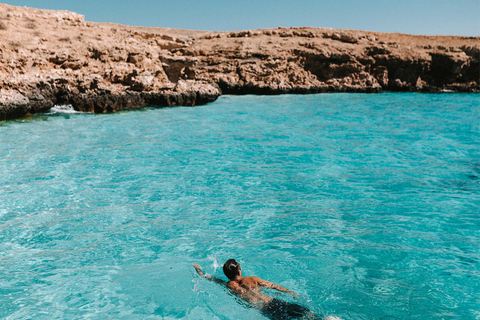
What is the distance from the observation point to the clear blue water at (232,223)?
3834 mm

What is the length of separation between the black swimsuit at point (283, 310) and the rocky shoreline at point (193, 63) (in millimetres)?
12347

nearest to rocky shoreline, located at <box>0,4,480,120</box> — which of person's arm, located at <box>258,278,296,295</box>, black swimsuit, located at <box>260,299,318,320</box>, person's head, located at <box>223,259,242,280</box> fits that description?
person's head, located at <box>223,259,242,280</box>

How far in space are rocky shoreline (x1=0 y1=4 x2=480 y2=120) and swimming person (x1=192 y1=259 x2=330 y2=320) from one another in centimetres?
1176

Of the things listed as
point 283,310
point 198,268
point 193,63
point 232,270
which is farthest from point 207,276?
point 193,63

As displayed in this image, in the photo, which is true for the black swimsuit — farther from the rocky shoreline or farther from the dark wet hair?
the rocky shoreline

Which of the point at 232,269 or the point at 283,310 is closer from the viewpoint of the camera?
the point at 283,310

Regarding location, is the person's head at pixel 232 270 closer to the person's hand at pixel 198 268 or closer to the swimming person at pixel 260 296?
the swimming person at pixel 260 296

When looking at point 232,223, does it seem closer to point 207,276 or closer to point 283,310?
point 207,276

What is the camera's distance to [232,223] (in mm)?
5551

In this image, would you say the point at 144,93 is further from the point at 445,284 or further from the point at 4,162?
the point at 445,284

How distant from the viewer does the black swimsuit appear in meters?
3.21

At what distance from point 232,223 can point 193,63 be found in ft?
47.8

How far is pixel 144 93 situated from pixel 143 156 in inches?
309

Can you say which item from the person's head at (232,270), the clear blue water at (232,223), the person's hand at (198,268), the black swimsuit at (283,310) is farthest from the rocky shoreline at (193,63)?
the black swimsuit at (283,310)
